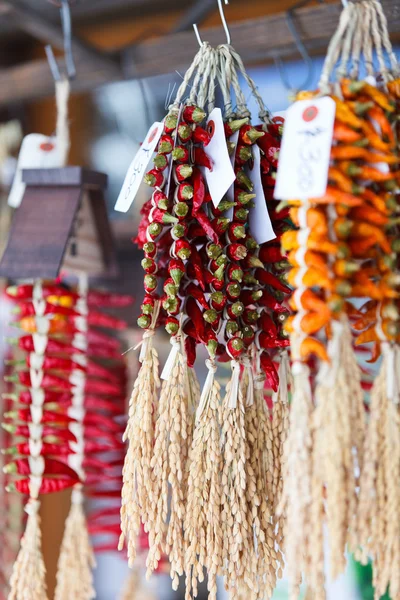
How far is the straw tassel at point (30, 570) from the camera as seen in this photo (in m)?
1.48

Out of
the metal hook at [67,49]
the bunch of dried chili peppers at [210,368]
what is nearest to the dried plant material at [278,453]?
the bunch of dried chili peppers at [210,368]

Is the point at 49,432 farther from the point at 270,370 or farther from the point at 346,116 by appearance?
the point at 346,116

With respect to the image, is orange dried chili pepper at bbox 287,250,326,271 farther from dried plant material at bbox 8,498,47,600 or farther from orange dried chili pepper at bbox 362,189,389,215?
dried plant material at bbox 8,498,47,600

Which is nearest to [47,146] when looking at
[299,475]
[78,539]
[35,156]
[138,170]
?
[35,156]

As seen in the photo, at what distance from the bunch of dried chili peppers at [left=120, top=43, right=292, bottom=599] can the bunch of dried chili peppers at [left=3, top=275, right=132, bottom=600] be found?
45 centimetres

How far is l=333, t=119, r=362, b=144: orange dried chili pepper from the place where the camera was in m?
0.95

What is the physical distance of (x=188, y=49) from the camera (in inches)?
65.7

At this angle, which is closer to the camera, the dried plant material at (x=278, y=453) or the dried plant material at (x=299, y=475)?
the dried plant material at (x=299, y=475)

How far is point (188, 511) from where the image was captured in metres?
1.10

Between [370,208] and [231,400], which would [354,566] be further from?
[370,208]

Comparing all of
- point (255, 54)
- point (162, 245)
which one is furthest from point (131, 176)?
point (255, 54)

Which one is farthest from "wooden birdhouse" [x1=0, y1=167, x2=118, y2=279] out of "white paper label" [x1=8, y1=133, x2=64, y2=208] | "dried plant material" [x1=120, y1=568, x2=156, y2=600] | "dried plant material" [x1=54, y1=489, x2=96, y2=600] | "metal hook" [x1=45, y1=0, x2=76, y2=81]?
"dried plant material" [x1=120, y1=568, x2=156, y2=600]

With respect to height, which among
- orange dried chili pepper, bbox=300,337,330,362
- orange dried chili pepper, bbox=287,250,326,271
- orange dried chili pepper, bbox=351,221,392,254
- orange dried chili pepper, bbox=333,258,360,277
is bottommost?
orange dried chili pepper, bbox=300,337,330,362

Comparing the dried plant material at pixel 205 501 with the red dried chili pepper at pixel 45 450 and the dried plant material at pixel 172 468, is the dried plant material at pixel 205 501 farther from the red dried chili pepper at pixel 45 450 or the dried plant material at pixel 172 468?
the red dried chili pepper at pixel 45 450
